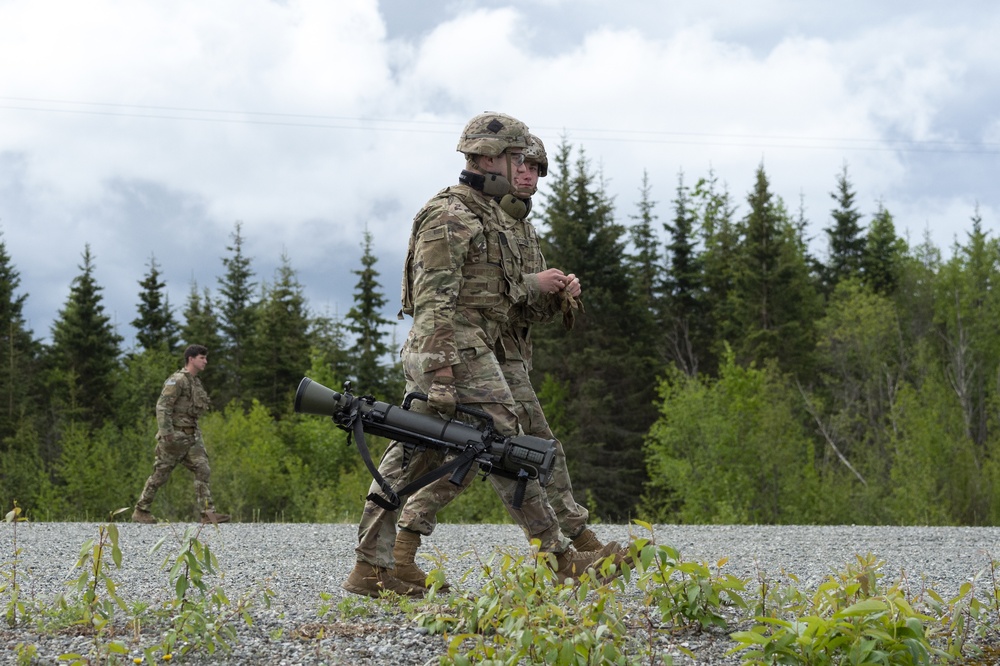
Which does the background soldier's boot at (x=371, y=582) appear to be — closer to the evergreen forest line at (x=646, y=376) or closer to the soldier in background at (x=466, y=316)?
the soldier in background at (x=466, y=316)

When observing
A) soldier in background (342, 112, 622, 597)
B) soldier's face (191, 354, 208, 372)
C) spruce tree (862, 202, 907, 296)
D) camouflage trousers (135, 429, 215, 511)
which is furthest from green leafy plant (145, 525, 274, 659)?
spruce tree (862, 202, 907, 296)

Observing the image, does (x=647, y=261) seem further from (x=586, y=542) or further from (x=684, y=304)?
(x=586, y=542)

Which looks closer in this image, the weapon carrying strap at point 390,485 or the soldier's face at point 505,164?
the weapon carrying strap at point 390,485

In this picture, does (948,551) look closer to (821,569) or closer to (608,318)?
(821,569)

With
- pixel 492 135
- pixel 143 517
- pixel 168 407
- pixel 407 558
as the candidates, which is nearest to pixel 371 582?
pixel 407 558

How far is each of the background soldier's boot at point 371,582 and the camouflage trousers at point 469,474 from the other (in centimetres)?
4

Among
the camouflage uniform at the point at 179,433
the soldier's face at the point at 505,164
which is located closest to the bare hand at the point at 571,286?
the soldier's face at the point at 505,164

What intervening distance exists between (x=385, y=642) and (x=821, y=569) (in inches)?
170

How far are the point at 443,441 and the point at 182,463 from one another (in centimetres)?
1035

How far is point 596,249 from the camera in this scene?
141ft

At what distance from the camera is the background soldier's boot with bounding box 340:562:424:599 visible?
5.63 metres

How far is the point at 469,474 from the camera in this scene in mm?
5613

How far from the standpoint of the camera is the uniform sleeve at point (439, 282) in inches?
215

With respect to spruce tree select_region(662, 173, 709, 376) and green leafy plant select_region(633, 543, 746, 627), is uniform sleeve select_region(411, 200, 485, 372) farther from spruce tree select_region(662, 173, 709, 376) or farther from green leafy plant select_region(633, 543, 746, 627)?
spruce tree select_region(662, 173, 709, 376)
